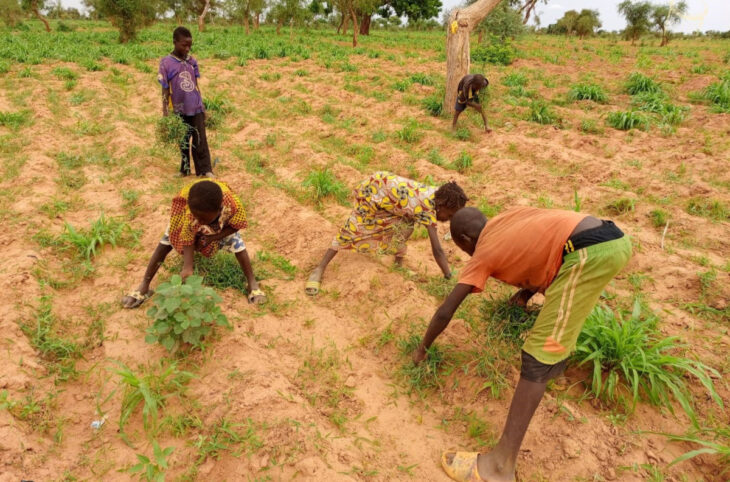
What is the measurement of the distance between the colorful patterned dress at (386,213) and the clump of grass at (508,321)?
0.80 metres

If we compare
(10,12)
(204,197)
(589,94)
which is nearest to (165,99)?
(204,197)

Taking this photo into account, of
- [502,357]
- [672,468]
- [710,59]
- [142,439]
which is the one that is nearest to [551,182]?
[502,357]

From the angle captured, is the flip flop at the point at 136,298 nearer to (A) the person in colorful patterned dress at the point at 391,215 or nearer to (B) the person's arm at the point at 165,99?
(A) the person in colorful patterned dress at the point at 391,215

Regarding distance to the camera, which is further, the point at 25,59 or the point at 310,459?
the point at 25,59

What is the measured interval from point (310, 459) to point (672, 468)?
74.3 inches

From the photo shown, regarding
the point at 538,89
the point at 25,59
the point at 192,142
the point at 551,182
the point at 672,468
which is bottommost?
the point at 672,468

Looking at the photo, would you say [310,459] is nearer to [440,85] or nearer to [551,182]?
[551,182]

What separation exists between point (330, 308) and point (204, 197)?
1.40 metres

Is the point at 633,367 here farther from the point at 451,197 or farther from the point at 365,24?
the point at 365,24

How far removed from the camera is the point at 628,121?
7.13 meters

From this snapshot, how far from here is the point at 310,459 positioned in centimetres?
208

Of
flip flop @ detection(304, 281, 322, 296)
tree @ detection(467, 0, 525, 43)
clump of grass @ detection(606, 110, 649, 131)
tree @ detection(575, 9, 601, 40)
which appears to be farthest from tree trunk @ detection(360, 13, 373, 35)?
flip flop @ detection(304, 281, 322, 296)

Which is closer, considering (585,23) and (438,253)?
(438,253)

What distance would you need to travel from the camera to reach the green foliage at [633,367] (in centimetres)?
247
